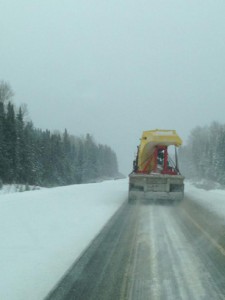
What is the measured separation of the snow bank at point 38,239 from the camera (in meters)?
6.48

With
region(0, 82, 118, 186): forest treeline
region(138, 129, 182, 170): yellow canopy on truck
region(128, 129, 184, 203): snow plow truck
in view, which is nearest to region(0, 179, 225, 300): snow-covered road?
region(128, 129, 184, 203): snow plow truck

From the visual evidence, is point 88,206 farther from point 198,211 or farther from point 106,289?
point 106,289

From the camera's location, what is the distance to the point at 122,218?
1464 centimetres

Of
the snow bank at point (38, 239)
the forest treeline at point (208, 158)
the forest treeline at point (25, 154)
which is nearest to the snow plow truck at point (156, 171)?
the snow bank at point (38, 239)

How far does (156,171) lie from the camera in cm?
2256

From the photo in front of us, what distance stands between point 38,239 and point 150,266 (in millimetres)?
3125

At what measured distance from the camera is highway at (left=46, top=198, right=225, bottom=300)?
5895mm

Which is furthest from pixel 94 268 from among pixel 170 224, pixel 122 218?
pixel 122 218

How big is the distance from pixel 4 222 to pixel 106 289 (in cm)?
399

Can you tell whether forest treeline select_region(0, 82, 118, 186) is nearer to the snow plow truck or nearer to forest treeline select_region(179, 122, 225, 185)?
forest treeline select_region(179, 122, 225, 185)

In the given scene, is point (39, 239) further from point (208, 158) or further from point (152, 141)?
point (208, 158)

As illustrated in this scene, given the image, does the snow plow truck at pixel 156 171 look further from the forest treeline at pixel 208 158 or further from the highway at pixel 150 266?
the forest treeline at pixel 208 158

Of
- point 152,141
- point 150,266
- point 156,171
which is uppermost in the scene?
point 152,141

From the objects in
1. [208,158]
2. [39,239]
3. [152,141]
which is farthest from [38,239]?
[208,158]
